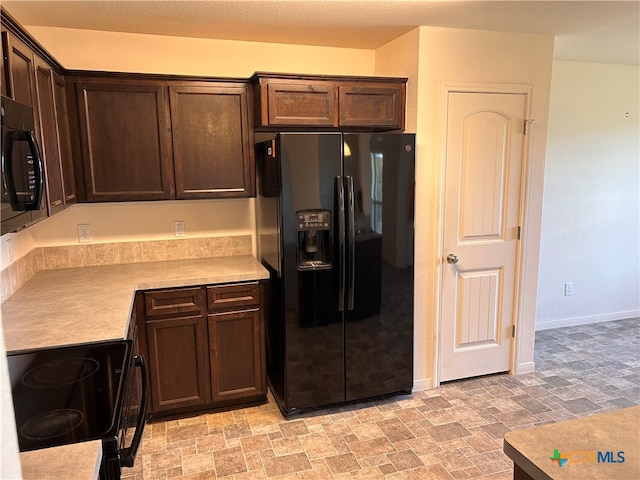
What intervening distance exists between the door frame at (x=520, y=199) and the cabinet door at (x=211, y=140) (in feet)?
4.08

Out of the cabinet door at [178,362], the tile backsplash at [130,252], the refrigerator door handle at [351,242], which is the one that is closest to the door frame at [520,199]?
the refrigerator door handle at [351,242]

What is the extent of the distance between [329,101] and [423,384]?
2.02m

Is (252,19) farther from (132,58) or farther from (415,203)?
(415,203)

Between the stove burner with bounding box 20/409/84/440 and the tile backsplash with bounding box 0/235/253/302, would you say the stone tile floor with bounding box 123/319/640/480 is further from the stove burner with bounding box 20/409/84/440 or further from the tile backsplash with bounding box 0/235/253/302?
the stove burner with bounding box 20/409/84/440

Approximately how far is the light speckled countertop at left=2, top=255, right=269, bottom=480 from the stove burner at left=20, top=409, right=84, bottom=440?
104 mm

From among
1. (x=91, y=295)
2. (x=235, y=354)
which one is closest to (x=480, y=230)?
(x=235, y=354)

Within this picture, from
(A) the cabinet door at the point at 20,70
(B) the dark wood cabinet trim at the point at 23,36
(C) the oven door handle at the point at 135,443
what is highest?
(B) the dark wood cabinet trim at the point at 23,36

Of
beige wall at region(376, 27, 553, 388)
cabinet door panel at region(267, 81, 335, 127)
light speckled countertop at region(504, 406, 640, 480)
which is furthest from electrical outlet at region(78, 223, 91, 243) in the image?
light speckled countertop at region(504, 406, 640, 480)

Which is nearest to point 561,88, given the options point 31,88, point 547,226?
point 547,226

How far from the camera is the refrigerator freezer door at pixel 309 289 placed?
271cm

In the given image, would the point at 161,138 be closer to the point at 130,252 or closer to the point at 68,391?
the point at 130,252

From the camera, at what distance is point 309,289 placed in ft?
9.35

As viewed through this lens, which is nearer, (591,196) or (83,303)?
(83,303)

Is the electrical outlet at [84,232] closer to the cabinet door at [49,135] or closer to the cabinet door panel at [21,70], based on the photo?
the cabinet door at [49,135]
